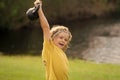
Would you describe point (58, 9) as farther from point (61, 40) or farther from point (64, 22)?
point (61, 40)

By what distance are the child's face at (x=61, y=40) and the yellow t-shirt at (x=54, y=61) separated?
0.08 m

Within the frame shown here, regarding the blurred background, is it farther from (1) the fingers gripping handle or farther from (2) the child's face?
(1) the fingers gripping handle

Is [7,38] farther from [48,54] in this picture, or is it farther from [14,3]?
[48,54]

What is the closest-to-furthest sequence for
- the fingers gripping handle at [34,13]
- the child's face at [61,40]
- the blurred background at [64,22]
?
the fingers gripping handle at [34,13]
the child's face at [61,40]
the blurred background at [64,22]

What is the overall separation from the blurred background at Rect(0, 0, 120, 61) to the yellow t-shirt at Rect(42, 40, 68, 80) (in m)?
20.5

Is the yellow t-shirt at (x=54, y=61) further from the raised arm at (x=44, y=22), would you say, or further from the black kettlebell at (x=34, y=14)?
the black kettlebell at (x=34, y=14)

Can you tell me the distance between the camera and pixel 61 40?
5551 millimetres

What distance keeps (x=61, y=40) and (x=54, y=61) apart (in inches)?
12.8

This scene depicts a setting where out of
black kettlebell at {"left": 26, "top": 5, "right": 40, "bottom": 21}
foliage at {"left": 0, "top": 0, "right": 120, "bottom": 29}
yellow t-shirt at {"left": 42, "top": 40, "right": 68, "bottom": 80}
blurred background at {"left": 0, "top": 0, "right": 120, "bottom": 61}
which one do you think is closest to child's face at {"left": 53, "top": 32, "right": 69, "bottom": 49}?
yellow t-shirt at {"left": 42, "top": 40, "right": 68, "bottom": 80}

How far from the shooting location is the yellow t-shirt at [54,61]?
541cm

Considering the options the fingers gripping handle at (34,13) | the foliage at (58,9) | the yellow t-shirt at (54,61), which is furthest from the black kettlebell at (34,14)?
the foliage at (58,9)

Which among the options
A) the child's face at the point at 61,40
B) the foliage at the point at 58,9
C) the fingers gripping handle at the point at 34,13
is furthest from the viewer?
the foliage at the point at 58,9

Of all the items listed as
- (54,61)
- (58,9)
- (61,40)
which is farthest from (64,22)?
(54,61)

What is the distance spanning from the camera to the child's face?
555 cm
